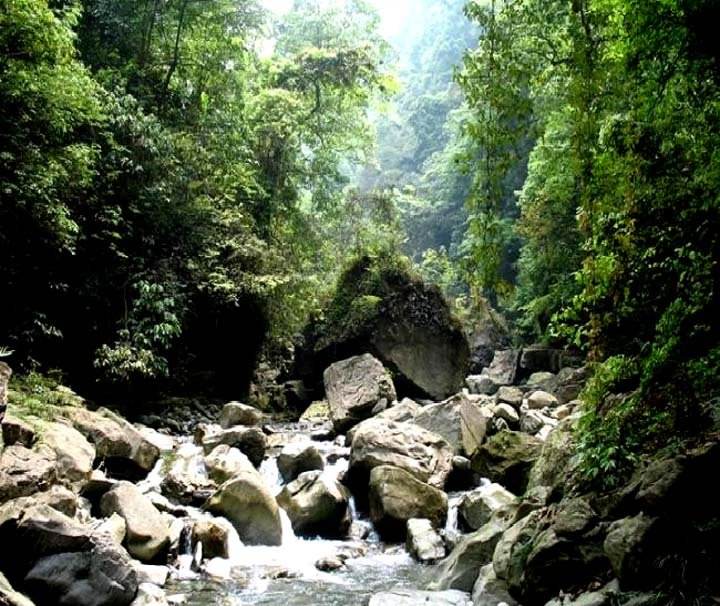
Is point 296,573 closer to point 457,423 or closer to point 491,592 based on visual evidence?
point 491,592

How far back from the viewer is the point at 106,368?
12117 mm

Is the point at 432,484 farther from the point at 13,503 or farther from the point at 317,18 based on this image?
the point at 317,18

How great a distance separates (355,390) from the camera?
44.2 ft

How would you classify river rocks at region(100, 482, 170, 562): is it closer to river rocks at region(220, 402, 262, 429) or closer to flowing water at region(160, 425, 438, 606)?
flowing water at region(160, 425, 438, 606)

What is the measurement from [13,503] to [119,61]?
38.7 feet

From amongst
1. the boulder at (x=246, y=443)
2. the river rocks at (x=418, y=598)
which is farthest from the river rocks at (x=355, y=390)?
the river rocks at (x=418, y=598)

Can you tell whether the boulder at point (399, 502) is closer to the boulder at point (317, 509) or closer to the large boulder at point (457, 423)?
the boulder at point (317, 509)

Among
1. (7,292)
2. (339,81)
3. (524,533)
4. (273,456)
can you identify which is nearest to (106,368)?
(7,292)

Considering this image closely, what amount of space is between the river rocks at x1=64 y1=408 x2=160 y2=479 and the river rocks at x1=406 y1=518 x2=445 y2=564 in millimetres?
3997

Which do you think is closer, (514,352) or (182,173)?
(182,173)

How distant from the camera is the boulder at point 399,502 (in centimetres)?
793

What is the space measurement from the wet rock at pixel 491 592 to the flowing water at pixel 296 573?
3.98 ft

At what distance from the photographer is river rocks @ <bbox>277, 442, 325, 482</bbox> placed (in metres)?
9.48

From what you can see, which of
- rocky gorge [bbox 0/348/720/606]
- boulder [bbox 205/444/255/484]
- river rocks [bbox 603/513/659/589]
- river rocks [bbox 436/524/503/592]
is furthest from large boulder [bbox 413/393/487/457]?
river rocks [bbox 603/513/659/589]
